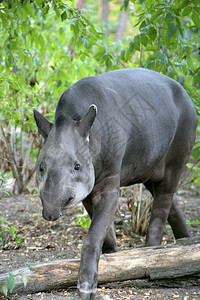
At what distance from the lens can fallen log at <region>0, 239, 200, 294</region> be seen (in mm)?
3287

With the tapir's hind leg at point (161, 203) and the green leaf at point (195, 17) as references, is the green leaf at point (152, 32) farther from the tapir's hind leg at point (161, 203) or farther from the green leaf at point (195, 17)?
the tapir's hind leg at point (161, 203)

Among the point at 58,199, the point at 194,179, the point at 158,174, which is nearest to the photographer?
the point at 58,199

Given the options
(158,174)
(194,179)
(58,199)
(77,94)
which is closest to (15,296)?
(58,199)

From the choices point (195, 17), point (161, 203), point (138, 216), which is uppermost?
point (195, 17)

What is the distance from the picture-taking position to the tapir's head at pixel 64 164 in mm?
2863

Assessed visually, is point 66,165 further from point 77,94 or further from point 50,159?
point 77,94

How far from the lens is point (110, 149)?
3486 mm

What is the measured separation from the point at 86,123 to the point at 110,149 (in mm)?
427

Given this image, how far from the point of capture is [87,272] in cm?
305

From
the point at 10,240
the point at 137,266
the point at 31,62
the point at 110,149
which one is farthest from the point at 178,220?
the point at 31,62

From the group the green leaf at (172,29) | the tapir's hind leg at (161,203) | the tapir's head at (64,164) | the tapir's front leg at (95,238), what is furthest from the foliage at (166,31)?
the tapir's front leg at (95,238)

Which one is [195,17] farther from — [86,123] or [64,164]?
[64,164]

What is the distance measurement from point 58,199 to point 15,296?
837 mm

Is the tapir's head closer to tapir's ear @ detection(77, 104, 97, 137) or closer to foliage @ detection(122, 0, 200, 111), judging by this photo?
tapir's ear @ detection(77, 104, 97, 137)
